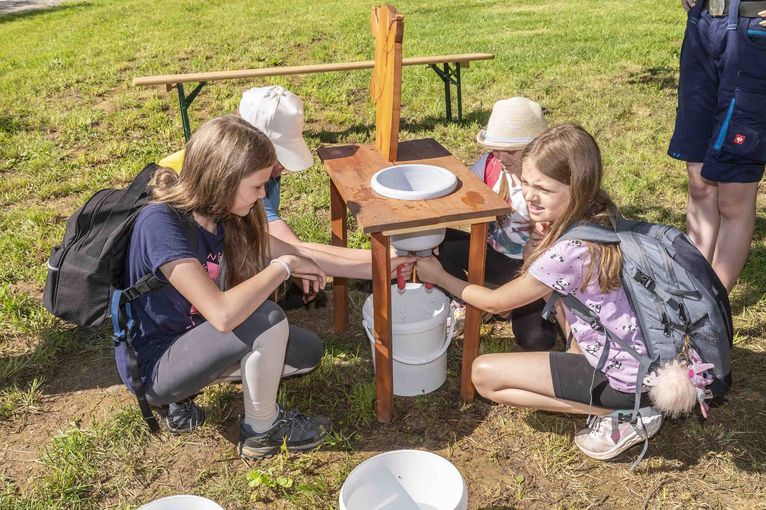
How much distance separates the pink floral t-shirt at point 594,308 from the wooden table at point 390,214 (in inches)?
12.7

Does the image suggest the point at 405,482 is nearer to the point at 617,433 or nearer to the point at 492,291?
the point at 492,291

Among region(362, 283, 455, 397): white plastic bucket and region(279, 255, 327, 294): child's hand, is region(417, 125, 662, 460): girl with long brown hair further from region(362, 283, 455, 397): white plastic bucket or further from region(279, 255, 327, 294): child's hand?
region(279, 255, 327, 294): child's hand

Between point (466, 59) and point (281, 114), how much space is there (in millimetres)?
3962

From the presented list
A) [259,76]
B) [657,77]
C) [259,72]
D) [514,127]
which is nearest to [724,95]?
[514,127]

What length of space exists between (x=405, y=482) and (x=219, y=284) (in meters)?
1.08

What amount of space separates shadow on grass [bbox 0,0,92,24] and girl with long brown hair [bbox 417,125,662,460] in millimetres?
13397

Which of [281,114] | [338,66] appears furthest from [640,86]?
[281,114]

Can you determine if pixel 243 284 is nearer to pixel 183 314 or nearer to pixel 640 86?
pixel 183 314

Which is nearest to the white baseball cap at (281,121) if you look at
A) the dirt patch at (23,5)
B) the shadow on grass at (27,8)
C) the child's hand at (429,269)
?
the child's hand at (429,269)

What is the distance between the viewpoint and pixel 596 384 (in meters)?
2.74

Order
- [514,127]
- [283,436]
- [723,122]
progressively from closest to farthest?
[283,436]
[723,122]
[514,127]

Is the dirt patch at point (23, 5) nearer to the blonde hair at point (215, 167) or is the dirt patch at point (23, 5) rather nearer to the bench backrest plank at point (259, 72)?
the bench backrest plank at point (259, 72)

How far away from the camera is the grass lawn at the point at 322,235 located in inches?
111

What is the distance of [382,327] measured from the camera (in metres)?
2.92
